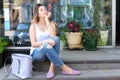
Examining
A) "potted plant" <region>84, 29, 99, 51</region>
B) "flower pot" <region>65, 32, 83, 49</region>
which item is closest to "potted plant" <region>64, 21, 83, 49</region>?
"flower pot" <region>65, 32, 83, 49</region>

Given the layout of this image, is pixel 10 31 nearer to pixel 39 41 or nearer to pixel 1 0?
pixel 1 0

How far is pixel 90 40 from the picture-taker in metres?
7.35

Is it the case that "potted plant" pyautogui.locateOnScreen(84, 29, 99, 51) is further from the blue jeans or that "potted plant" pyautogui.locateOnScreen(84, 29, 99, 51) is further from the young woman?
the blue jeans

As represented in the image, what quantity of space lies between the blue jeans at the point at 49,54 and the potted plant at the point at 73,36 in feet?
5.97

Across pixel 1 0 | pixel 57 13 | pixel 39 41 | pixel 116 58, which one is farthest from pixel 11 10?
pixel 116 58

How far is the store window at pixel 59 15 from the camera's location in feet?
25.2

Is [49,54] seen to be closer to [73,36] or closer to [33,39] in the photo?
[33,39]

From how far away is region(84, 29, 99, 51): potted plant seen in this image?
7.35m

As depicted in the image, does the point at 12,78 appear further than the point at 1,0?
No

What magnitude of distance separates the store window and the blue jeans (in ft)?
6.92

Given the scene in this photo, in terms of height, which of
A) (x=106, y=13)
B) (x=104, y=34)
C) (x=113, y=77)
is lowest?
(x=113, y=77)

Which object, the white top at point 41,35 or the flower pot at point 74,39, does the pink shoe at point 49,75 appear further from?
the flower pot at point 74,39

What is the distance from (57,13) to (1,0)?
1.28 meters

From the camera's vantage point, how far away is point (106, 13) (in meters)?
7.86
